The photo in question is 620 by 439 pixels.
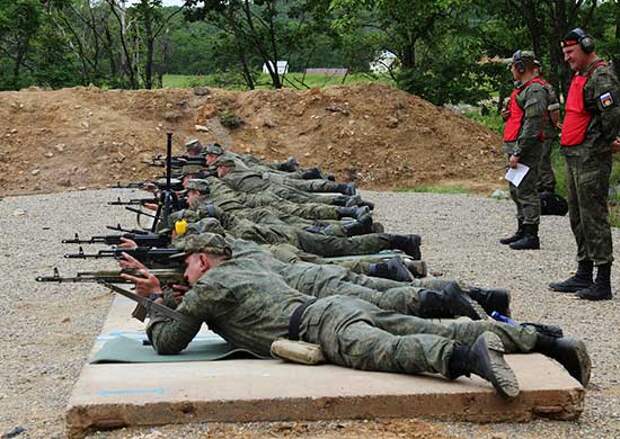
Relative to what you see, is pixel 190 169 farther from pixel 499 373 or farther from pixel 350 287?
pixel 499 373

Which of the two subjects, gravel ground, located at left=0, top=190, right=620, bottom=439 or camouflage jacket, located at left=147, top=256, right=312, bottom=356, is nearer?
gravel ground, located at left=0, top=190, right=620, bottom=439

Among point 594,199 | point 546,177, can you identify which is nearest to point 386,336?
point 594,199

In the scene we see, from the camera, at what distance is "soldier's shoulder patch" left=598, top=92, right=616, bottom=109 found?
7.59 meters

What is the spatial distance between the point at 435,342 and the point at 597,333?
2584 mm

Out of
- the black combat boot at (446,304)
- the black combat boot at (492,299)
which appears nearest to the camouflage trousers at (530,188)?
the black combat boot at (492,299)

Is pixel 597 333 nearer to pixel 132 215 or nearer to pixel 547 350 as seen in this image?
pixel 547 350

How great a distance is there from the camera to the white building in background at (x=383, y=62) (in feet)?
100.0

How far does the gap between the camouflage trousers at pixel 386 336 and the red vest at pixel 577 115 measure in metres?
2.88

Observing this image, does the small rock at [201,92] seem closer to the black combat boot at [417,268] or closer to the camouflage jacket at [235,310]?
the black combat boot at [417,268]

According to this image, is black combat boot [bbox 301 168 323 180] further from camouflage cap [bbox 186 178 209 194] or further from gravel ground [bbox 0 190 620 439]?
camouflage cap [bbox 186 178 209 194]

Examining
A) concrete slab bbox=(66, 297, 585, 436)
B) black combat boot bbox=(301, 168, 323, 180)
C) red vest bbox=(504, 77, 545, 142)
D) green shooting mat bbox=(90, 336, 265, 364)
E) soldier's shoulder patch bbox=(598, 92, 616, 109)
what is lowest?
green shooting mat bbox=(90, 336, 265, 364)

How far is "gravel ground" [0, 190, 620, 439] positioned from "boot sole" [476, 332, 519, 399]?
0.18 meters

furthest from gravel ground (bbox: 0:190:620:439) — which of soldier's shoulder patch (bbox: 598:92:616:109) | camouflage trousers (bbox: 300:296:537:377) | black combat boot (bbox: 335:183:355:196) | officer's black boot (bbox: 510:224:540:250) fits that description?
soldier's shoulder patch (bbox: 598:92:616:109)

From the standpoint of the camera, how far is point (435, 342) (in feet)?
15.9
